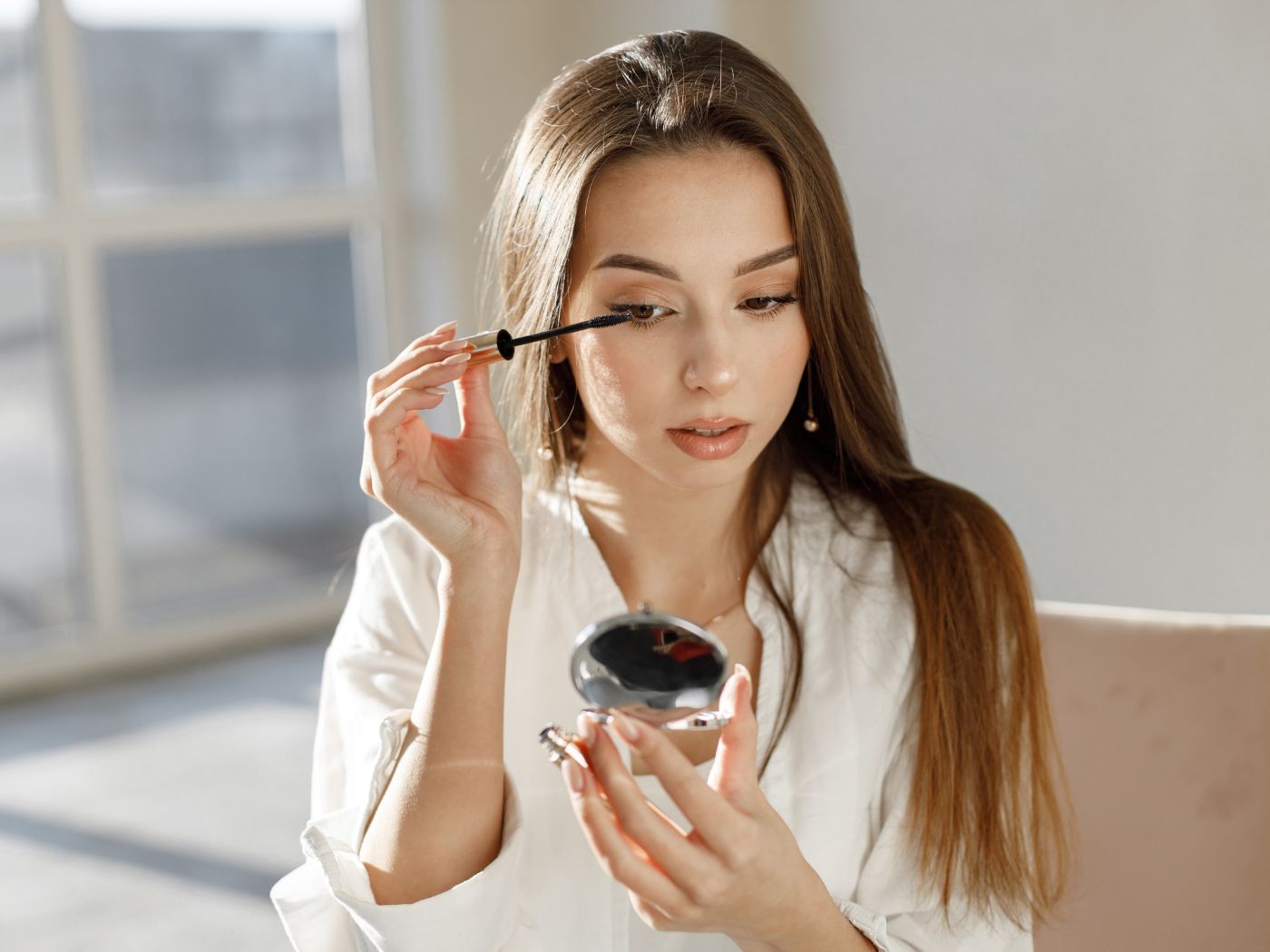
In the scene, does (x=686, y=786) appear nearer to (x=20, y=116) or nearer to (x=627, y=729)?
(x=627, y=729)

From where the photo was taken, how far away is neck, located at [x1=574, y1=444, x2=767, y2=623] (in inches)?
Result: 54.7

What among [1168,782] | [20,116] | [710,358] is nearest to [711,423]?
[710,358]

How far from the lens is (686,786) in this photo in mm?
852

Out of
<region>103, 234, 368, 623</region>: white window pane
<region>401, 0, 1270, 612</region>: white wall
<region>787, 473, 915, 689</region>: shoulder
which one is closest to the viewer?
<region>787, 473, 915, 689</region>: shoulder

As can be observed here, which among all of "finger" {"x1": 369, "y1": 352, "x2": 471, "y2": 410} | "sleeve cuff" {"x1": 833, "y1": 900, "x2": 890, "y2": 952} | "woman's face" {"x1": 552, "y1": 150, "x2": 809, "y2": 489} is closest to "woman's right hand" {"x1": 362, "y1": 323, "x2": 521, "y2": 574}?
"finger" {"x1": 369, "y1": 352, "x2": 471, "y2": 410}

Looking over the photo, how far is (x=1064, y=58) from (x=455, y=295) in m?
1.79

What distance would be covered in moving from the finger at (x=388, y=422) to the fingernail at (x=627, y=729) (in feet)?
1.21

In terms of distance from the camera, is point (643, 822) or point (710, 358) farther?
point (710, 358)

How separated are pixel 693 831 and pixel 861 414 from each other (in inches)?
22.1

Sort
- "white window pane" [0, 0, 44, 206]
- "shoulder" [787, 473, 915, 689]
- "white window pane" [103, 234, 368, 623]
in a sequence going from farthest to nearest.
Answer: "white window pane" [103, 234, 368, 623] → "white window pane" [0, 0, 44, 206] → "shoulder" [787, 473, 915, 689]

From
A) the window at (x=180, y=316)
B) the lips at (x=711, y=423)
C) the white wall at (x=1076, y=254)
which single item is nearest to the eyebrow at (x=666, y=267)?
the lips at (x=711, y=423)

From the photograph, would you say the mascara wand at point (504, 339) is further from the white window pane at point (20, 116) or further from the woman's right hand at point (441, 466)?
the white window pane at point (20, 116)

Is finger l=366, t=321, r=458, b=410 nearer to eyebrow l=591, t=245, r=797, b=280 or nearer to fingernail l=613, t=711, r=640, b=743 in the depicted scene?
eyebrow l=591, t=245, r=797, b=280

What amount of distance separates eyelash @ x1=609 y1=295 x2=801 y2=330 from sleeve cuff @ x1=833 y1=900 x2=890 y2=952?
1.59ft
